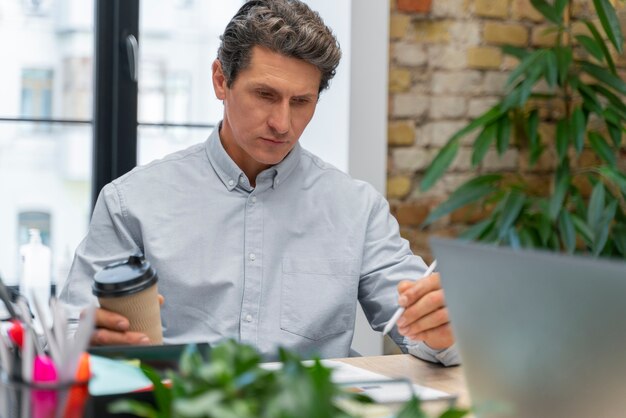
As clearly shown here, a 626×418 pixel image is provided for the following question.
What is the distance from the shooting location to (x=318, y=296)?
78.4 inches

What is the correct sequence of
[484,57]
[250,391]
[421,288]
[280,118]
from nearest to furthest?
1. [250,391]
2. [421,288]
3. [280,118]
4. [484,57]

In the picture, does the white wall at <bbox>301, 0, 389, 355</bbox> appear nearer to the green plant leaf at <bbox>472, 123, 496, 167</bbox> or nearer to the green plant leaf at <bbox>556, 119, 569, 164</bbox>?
the green plant leaf at <bbox>472, 123, 496, 167</bbox>

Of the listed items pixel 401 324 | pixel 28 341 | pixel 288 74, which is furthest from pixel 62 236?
pixel 28 341

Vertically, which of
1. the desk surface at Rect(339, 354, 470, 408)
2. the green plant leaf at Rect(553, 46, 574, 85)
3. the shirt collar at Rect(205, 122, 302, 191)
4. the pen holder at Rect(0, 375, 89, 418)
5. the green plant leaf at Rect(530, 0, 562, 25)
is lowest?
the desk surface at Rect(339, 354, 470, 408)

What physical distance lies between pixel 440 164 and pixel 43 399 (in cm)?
224

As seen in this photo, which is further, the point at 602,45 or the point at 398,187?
the point at 398,187

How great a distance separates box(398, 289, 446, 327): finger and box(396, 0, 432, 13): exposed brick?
1.70 meters

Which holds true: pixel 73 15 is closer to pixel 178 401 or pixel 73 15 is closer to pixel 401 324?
pixel 401 324

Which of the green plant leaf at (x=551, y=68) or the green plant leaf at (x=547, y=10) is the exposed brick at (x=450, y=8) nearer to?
the green plant leaf at (x=547, y=10)

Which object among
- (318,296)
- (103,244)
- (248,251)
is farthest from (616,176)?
(103,244)

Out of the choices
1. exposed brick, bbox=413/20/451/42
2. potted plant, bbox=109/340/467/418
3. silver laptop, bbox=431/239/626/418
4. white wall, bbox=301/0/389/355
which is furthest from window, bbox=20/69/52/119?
potted plant, bbox=109/340/467/418

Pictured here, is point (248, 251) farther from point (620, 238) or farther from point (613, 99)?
point (613, 99)

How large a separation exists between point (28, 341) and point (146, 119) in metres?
2.29

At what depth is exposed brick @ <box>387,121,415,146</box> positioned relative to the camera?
3.08 meters
